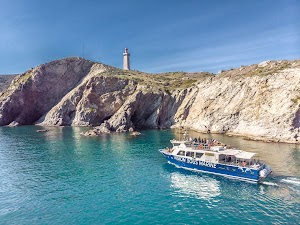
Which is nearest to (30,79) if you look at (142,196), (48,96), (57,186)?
(48,96)

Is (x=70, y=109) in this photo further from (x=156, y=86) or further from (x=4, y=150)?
(x=4, y=150)

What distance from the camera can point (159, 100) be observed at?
121688 mm

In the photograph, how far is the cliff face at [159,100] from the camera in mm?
80312

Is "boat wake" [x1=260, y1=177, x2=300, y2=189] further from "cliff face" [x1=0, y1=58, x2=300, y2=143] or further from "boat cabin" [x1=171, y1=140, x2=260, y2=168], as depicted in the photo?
"cliff face" [x1=0, y1=58, x2=300, y2=143]

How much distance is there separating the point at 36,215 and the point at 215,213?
21.1 m

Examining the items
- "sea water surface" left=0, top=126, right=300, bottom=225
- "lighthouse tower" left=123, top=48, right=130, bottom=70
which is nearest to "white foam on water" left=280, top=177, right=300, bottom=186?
"sea water surface" left=0, top=126, right=300, bottom=225

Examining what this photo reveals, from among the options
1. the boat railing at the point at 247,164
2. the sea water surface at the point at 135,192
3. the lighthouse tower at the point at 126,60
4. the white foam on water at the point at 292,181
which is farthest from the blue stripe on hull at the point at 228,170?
the lighthouse tower at the point at 126,60

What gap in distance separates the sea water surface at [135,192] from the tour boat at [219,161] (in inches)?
61.4

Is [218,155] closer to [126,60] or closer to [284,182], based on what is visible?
[284,182]

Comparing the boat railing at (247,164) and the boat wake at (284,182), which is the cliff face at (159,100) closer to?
the boat railing at (247,164)

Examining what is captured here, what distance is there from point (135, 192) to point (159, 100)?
87.3 metres

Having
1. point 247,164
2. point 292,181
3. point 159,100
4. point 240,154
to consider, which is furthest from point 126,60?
point 292,181

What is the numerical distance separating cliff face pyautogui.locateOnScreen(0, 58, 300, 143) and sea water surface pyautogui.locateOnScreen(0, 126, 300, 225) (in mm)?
25385

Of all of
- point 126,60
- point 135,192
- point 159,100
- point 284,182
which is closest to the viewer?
point 135,192
